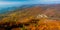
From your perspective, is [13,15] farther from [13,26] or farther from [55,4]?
[55,4]

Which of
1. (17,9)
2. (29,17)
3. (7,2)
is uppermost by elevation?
(7,2)

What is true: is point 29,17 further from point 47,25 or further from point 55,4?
point 55,4

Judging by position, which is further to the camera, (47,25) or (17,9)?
(17,9)

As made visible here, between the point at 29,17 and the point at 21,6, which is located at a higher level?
the point at 21,6

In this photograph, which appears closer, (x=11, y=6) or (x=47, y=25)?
(x=47, y=25)

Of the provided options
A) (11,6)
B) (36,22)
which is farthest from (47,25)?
(11,6)

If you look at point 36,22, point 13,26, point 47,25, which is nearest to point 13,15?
point 13,26

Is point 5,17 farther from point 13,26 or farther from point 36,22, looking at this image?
point 36,22

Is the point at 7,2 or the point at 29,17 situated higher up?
the point at 7,2
